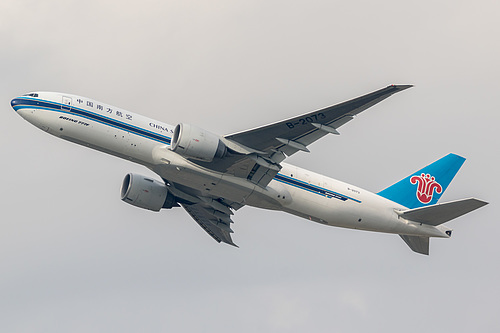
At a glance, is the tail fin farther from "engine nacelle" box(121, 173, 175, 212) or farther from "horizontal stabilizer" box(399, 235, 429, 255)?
"engine nacelle" box(121, 173, 175, 212)

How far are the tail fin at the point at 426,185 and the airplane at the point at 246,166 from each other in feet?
0.29

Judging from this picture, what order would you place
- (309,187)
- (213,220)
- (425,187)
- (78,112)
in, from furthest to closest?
(213,220), (425,187), (309,187), (78,112)

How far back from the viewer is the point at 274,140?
42.5 m

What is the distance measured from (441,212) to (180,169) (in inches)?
613

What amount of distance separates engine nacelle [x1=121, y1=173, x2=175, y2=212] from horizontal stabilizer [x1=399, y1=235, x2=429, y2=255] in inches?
603

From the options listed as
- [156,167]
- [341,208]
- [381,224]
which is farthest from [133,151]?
[381,224]

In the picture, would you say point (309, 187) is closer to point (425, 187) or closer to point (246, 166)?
point (246, 166)

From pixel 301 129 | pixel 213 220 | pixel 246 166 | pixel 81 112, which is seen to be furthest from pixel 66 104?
pixel 213 220

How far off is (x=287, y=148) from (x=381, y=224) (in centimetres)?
883

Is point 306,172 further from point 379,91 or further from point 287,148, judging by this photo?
point 379,91

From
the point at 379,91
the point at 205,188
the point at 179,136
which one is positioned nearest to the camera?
the point at 379,91

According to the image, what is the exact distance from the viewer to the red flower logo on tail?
165 ft

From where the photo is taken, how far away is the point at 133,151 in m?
42.7

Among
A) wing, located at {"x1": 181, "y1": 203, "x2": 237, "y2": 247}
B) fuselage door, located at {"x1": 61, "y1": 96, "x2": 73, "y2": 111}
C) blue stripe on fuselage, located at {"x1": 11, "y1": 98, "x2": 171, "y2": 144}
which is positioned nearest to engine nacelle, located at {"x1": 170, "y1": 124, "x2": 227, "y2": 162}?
blue stripe on fuselage, located at {"x1": 11, "y1": 98, "x2": 171, "y2": 144}
